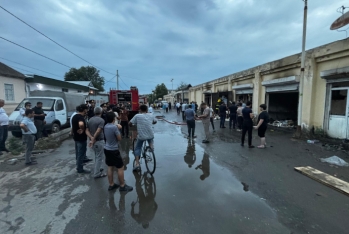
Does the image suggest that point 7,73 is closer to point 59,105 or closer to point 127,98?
point 127,98

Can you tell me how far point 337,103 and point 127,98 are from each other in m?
14.8

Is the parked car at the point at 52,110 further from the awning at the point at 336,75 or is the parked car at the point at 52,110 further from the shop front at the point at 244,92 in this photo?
the awning at the point at 336,75

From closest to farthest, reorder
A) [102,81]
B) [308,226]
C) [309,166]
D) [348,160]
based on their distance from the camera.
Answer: [308,226]
[309,166]
[348,160]
[102,81]

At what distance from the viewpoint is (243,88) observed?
15.5 m

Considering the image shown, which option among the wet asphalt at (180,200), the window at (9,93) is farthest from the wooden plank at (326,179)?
the window at (9,93)

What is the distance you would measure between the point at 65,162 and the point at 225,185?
4.71 metres

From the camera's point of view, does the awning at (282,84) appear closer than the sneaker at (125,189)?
No

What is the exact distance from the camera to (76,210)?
10.4 feet

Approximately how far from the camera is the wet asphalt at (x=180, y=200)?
9.12ft

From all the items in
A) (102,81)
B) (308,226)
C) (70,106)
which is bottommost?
(308,226)

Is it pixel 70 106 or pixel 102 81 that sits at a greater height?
pixel 102 81

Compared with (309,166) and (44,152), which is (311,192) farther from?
(44,152)

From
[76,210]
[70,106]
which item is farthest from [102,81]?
[76,210]

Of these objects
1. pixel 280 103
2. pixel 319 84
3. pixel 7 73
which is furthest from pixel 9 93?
pixel 280 103
